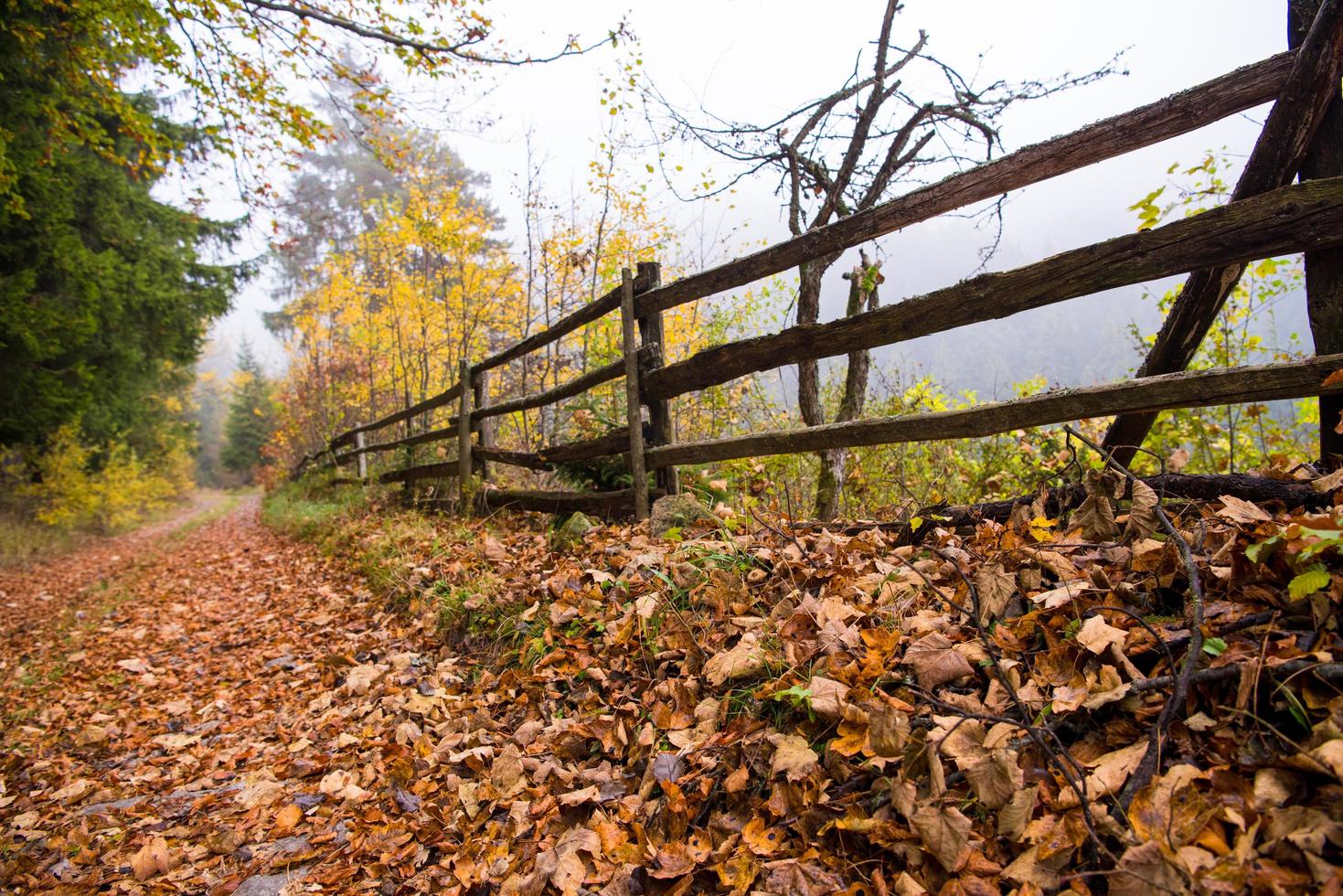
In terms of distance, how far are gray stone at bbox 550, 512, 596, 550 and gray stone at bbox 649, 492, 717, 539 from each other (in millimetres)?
492

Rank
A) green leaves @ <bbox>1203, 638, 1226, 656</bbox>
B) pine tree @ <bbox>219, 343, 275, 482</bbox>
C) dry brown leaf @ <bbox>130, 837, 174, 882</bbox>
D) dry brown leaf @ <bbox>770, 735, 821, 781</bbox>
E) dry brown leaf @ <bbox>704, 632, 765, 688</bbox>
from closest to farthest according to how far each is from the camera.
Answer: green leaves @ <bbox>1203, 638, 1226, 656</bbox> < dry brown leaf @ <bbox>770, 735, 821, 781</bbox> < dry brown leaf @ <bbox>704, 632, 765, 688</bbox> < dry brown leaf @ <bbox>130, 837, 174, 882</bbox> < pine tree @ <bbox>219, 343, 275, 482</bbox>

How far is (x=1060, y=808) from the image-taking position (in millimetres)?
1200

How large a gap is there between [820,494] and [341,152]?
33.5 metres

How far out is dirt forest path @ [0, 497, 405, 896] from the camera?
2154 mm

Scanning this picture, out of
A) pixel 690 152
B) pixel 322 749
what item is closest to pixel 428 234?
pixel 690 152

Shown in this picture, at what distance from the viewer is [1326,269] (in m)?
1.80

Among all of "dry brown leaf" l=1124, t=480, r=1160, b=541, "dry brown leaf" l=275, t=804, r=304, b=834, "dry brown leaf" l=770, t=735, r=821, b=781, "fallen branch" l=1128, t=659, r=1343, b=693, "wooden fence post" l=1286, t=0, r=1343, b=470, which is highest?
"wooden fence post" l=1286, t=0, r=1343, b=470

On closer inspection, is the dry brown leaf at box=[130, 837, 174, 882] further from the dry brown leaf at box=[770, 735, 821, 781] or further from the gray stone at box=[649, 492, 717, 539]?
the gray stone at box=[649, 492, 717, 539]

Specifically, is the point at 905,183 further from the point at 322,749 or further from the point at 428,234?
the point at 428,234

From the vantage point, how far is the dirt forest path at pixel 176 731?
2154 millimetres

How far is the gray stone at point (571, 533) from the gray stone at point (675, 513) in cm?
49

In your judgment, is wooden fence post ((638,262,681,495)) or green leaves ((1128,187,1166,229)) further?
wooden fence post ((638,262,681,495))

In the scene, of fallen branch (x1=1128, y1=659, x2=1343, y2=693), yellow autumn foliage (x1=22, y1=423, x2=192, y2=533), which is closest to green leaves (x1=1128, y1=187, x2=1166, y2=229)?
fallen branch (x1=1128, y1=659, x2=1343, y2=693)

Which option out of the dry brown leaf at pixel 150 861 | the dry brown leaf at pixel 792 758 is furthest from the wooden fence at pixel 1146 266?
the dry brown leaf at pixel 150 861
